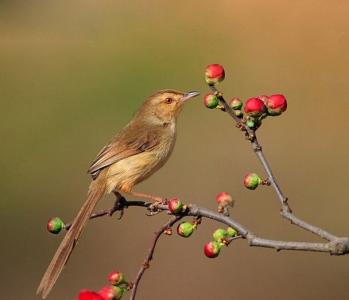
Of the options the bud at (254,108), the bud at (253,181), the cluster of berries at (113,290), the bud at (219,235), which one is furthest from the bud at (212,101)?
the cluster of berries at (113,290)

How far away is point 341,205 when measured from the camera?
1147 centimetres

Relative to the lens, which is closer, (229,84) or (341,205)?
(341,205)

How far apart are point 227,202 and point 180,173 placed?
9353 mm

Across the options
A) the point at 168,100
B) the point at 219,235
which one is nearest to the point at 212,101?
the point at 219,235

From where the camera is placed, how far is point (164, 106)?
4715mm

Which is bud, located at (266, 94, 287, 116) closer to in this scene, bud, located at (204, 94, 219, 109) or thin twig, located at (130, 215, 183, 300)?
bud, located at (204, 94, 219, 109)

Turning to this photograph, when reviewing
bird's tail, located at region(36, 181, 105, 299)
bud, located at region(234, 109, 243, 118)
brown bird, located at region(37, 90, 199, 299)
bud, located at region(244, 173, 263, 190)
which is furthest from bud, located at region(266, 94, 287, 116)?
brown bird, located at region(37, 90, 199, 299)

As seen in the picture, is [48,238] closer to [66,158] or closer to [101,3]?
[66,158]

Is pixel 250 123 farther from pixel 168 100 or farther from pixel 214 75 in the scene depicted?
pixel 168 100

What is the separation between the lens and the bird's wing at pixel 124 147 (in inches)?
161

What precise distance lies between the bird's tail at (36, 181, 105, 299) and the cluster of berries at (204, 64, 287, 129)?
0.75 m

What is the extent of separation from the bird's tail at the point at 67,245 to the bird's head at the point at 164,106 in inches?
31.1

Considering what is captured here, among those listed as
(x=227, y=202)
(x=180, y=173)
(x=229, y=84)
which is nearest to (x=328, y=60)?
(x=229, y=84)

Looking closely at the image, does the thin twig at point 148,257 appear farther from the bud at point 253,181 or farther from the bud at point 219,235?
the bud at point 253,181
